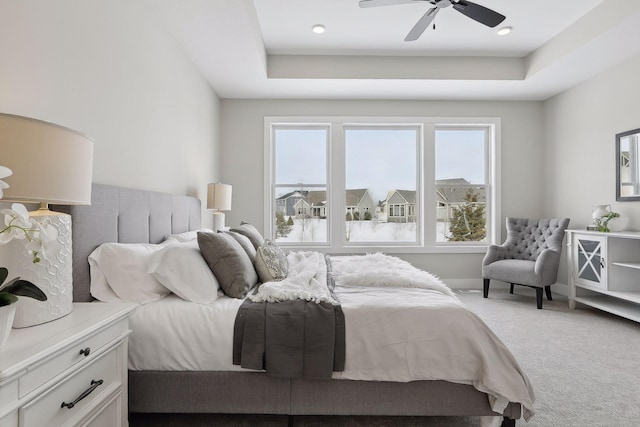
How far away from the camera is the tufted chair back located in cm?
384

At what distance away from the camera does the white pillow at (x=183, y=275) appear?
1733mm

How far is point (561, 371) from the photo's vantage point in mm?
2287

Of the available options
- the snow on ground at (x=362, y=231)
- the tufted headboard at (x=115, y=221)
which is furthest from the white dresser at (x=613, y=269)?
the tufted headboard at (x=115, y=221)

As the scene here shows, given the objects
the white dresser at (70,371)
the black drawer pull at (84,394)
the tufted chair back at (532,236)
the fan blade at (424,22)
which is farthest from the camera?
the tufted chair back at (532,236)

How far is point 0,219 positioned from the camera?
125 cm

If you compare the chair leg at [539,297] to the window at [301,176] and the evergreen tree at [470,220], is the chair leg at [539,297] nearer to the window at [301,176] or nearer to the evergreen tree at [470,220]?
the evergreen tree at [470,220]

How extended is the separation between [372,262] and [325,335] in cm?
127

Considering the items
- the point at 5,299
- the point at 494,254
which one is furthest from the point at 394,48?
the point at 5,299

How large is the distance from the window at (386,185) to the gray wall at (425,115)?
5.5 inches

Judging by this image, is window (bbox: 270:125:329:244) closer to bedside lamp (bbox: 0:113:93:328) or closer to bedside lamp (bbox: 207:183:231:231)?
bedside lamp (bbox: 207:183:231:231)

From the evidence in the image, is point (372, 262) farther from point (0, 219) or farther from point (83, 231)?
point (0, 219)

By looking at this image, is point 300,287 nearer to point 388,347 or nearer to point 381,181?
point 388,347

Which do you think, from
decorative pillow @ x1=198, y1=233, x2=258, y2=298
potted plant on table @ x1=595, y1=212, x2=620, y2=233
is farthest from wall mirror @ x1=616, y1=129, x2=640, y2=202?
decorative pillow @ x1=198, y1=233, x2=258, y2=298

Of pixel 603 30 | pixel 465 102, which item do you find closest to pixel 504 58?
pixel 465 102
